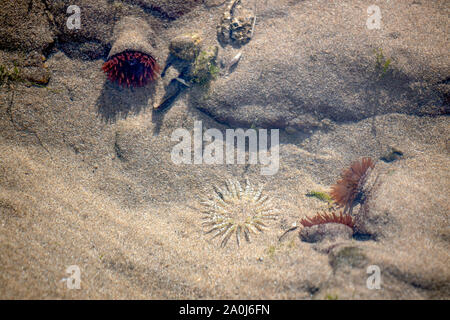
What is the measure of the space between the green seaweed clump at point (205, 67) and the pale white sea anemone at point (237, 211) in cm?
209

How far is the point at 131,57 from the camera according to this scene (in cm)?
483

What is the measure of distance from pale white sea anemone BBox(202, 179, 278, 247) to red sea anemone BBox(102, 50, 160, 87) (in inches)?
100

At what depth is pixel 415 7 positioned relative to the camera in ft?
17.3

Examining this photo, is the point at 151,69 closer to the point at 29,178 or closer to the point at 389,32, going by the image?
the point at 29,178

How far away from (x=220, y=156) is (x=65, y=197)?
2797mm

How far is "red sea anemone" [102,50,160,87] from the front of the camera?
4.80 meters

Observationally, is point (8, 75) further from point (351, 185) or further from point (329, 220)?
point (351, 185)

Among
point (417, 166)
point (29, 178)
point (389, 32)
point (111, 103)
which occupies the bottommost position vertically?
point (29, 178)

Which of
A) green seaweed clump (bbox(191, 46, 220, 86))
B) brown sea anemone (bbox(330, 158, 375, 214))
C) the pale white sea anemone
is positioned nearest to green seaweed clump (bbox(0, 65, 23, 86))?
green seaweed clump (bbox(191, 46, 220, 86))

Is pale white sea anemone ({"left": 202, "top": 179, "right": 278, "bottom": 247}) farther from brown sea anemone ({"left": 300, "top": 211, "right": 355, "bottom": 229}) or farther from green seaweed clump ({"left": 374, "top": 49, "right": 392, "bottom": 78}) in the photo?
green seaweed clump ({"left": 374, "top": 49, "right": 392, "bottom": 78})

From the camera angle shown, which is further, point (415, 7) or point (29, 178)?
point (415, 7)

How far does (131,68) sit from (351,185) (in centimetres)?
459

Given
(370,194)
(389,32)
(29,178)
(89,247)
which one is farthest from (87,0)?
(370,194)

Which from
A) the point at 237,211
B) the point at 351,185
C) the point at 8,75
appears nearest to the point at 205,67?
the point at 237,211
